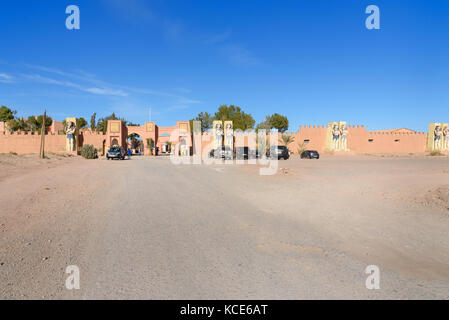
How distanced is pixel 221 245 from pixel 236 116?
2518 inches

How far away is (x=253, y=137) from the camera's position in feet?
168

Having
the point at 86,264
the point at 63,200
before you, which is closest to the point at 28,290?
the point at 86,264

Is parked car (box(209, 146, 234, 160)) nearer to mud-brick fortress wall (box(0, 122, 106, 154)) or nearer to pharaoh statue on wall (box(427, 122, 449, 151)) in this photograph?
mud-brick fortress wall (box(0, 122, 106, 154))

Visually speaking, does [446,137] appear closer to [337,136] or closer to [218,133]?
[337,136]

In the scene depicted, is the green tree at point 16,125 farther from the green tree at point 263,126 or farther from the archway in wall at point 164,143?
the green tree at point 263,126

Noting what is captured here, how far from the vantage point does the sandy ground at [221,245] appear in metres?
3.14

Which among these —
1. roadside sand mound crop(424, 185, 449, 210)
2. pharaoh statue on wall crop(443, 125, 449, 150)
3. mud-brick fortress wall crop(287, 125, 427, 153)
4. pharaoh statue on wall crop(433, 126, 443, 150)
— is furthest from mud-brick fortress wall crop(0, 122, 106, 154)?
pharaoh statue on wall crop(443, 125, 449, 150)

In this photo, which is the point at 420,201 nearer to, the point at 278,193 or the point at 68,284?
the point at 278,193

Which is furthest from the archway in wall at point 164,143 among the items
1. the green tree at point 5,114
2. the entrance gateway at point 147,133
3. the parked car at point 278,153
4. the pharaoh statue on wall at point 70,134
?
the green tree at point 5,114

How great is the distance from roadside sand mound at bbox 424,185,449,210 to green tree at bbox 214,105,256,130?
55419 mm

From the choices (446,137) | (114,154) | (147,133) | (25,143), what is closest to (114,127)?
(147,133)

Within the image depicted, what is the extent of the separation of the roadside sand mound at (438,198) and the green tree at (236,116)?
2182 inches

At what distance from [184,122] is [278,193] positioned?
4352 centimetres

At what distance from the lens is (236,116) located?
6731cm
